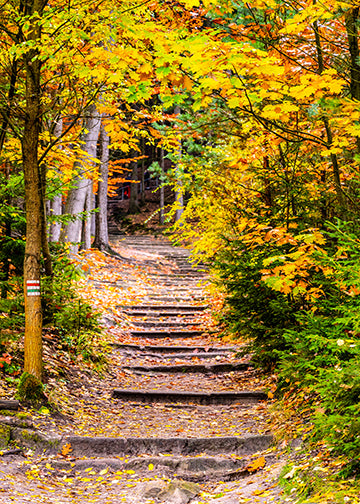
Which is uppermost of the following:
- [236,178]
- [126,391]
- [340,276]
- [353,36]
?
[353,36]

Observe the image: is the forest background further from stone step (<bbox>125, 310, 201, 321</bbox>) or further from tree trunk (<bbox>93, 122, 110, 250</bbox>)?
tree trunk (<bbox>93, 122, 110, 250</bbox>)

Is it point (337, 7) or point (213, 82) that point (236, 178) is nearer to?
point (337, 7)

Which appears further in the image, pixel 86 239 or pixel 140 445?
pixel 86 239

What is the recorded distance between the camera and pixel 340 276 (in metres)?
3.54

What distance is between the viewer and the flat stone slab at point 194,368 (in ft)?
25.3

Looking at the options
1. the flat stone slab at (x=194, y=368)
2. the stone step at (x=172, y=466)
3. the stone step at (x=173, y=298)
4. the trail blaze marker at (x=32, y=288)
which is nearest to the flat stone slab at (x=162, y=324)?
the stone step at (x=173, y=298)

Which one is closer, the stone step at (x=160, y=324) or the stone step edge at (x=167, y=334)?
the stone step edge at (x=167, y=334)

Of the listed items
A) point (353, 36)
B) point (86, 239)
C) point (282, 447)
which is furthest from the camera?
point (86, 239)

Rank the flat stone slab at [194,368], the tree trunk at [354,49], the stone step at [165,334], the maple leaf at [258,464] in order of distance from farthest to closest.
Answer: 1. the stone step at [165,334]
2. the flat stone slab at [194,368]
3. the tree trunk at [354,49]
4. the maple leaf at [258,464]

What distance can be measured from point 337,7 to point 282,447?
4208 millimetres

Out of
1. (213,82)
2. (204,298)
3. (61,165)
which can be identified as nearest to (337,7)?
(213,82)

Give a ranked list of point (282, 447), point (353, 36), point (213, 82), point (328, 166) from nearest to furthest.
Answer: point (213, 82)
point (282, 447)
point (353, 36)
point (328, 166)

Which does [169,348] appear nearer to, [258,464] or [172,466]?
[172,466]

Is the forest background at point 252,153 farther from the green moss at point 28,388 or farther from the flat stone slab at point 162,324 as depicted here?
the flat stone slab at point 162,324
